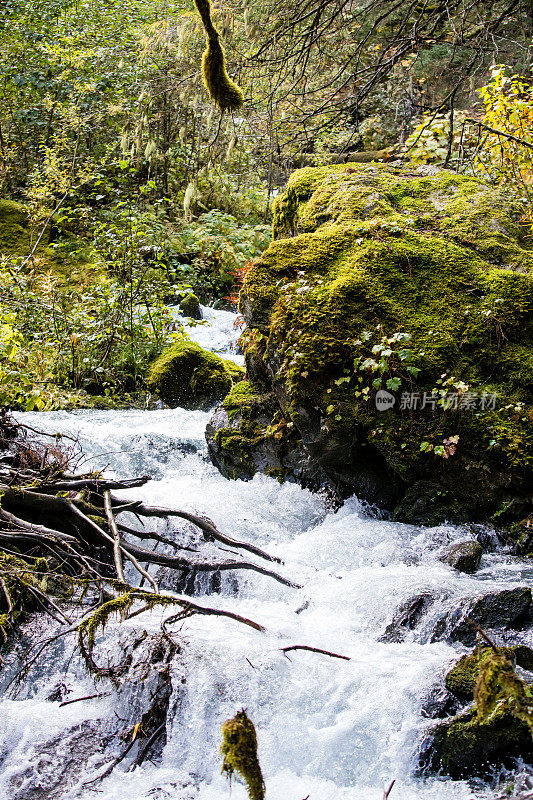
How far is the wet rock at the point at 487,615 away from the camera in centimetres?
296

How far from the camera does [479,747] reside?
88.0 inches

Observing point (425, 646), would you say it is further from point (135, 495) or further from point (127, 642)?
point (135, 495)

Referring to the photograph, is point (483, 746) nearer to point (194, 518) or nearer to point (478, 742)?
point (478, 742)

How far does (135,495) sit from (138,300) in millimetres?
4797

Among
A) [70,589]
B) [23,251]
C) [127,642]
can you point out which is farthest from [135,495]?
[23,251]

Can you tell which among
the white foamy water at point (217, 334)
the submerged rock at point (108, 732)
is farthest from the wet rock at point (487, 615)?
the white foamy water at point (217, 334)

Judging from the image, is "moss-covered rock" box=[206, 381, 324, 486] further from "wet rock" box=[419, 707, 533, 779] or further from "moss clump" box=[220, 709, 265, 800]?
"moss clump" box=[220, 709, 265, 800]

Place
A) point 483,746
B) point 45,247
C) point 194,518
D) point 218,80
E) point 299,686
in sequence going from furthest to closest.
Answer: point 45,247, point 218,80, point 194,518, point 299,686, point 483,746

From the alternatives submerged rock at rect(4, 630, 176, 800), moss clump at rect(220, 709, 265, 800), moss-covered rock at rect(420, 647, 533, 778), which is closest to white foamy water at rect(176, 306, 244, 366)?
submerged rock at rect(4, 630, 176, 800)

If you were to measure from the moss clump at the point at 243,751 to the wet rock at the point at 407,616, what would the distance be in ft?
4.78

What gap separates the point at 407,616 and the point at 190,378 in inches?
225

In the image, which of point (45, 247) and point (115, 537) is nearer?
point (115, 537)

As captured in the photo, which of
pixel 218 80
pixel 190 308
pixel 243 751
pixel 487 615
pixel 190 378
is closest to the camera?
pixel 243 751

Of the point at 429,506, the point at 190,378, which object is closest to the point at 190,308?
the point at 190,378
